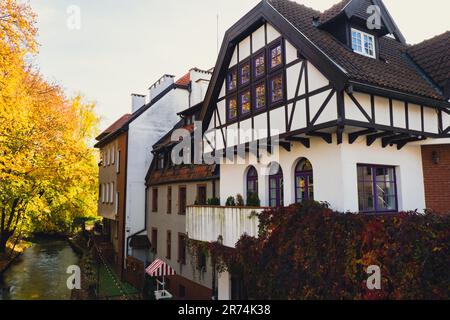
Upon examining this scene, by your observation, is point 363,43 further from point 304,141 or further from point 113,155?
point 113,155

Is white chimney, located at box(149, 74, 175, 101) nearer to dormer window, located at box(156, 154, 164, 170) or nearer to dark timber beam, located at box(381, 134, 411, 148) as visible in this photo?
dormer window, located at box(156, 154, 164, 170)

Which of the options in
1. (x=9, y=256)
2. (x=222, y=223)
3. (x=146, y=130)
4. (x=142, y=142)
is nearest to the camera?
(x=222, y=223)

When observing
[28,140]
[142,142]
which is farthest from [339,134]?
[142,142]

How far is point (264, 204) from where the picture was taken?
12500 mm

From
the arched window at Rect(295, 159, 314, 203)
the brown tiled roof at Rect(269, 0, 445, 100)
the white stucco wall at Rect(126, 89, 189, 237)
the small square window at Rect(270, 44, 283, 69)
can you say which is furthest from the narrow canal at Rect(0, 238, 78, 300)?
the brown tiled roof at Rect(269, 0, 445, 100)

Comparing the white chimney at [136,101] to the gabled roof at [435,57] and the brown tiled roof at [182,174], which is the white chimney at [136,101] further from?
the gabled roof at [435,57]

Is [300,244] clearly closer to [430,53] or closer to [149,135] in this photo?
[430,53]

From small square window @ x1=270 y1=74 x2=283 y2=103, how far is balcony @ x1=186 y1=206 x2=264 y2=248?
12.0 feet

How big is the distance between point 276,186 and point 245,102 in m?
3.33

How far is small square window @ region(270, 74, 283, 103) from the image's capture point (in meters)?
11.1

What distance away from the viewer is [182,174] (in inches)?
776

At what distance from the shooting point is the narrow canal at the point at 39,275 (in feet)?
63.7

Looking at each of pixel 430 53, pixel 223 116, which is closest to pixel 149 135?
pixel 223 116

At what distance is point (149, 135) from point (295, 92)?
650 inches
